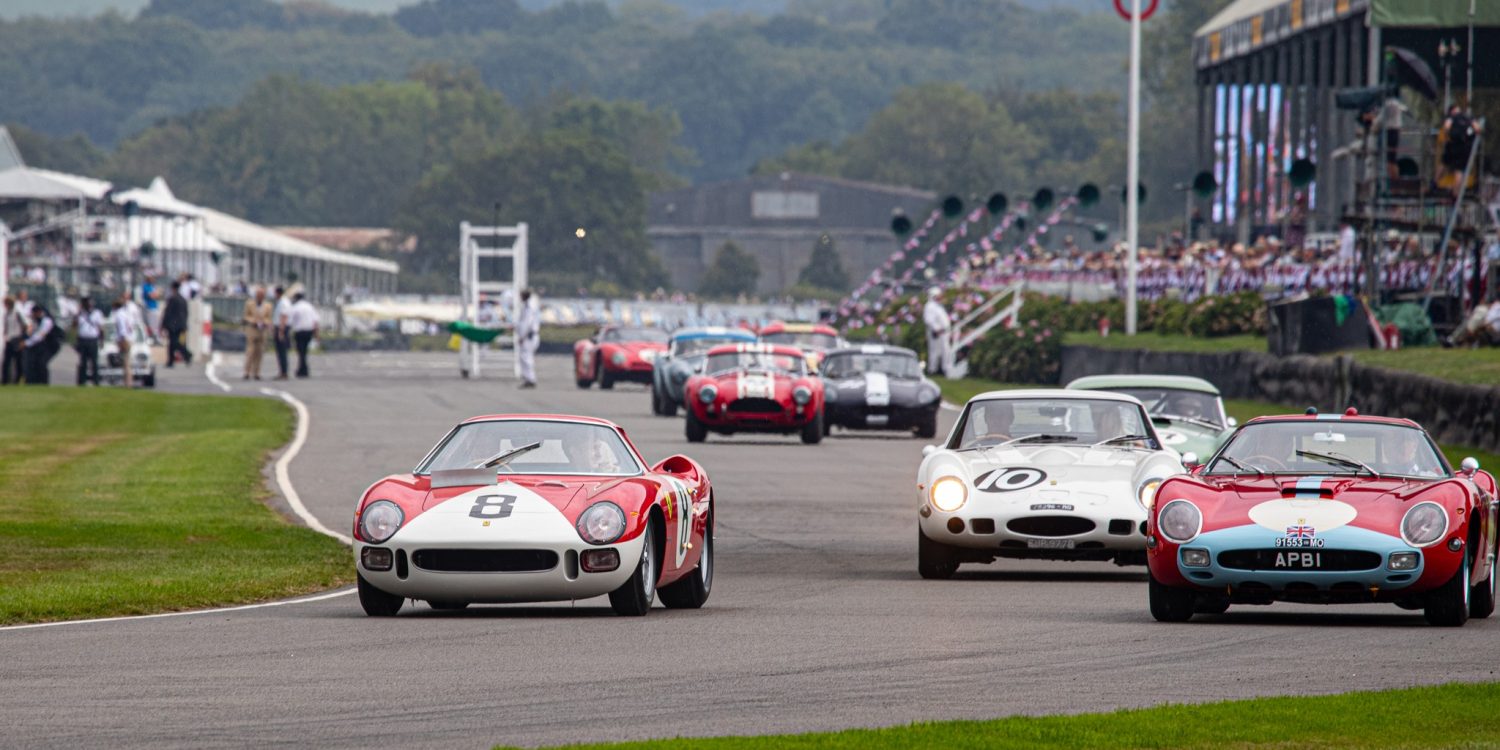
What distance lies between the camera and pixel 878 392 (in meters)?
28.8

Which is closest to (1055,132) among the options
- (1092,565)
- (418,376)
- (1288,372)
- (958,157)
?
(958,157)

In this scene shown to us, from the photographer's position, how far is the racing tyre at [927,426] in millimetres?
28828

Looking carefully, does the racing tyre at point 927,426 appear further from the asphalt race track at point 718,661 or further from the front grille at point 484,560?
the front grille at point 484,560

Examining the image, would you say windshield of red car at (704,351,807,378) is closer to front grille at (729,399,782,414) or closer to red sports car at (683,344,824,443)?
red sports car at (683,344,824,443)

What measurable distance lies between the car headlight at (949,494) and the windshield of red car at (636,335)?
92.1ft

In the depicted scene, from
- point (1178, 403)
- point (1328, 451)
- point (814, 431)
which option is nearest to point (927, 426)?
point (814, 431)

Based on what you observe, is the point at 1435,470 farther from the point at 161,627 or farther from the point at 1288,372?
the point at 1288,372

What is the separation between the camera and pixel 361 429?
29.2m

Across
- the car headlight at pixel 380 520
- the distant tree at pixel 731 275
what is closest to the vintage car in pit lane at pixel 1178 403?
the car headlight at pixel 380 520

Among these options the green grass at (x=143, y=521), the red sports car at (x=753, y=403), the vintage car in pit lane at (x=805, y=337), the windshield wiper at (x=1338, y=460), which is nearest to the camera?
the windshield wiper at (x=1338, y=460)

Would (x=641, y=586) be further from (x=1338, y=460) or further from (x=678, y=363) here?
(x=678, y=363)

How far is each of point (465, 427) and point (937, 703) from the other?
4717 millimetres

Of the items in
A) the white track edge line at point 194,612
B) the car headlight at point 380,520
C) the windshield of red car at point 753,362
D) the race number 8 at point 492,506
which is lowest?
the white track edge line at point 194,612

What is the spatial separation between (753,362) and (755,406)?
127 centimetres
